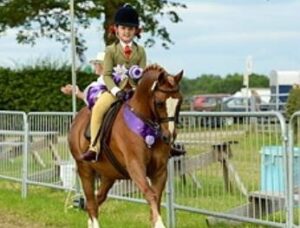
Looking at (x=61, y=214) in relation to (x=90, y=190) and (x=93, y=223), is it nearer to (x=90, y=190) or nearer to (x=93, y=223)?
(x=90, y=190)

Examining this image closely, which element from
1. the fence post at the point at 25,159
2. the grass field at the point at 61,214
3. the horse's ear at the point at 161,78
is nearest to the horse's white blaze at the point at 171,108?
the horse's ear at the point at 161,78

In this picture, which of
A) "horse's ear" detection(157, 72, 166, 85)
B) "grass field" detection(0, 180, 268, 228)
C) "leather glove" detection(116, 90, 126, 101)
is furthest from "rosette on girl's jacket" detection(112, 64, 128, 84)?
"grass field" detection(0, 180, 268, 228)

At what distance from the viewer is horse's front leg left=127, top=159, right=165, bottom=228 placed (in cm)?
732

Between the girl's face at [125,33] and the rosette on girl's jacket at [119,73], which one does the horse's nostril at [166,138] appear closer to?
the rosette on girl's jacket at [119,73]

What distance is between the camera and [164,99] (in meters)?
7.39

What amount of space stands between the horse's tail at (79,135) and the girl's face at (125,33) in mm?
1193

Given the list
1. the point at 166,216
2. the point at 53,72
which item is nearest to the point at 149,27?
the point at 53,72

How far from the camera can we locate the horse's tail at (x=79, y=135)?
368 inches

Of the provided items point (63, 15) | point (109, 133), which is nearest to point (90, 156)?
point (109, 133)

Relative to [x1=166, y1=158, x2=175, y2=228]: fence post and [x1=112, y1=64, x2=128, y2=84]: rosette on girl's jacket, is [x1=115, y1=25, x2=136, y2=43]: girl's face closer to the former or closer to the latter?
[x1=112, y1=64, x2=128, y2=84]: rosette on girl's jacket

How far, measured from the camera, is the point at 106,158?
858cm

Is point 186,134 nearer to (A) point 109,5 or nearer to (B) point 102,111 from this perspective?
(B) point 102,111

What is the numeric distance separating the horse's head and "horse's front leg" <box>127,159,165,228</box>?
0.38m

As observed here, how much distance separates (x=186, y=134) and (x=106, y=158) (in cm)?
162
